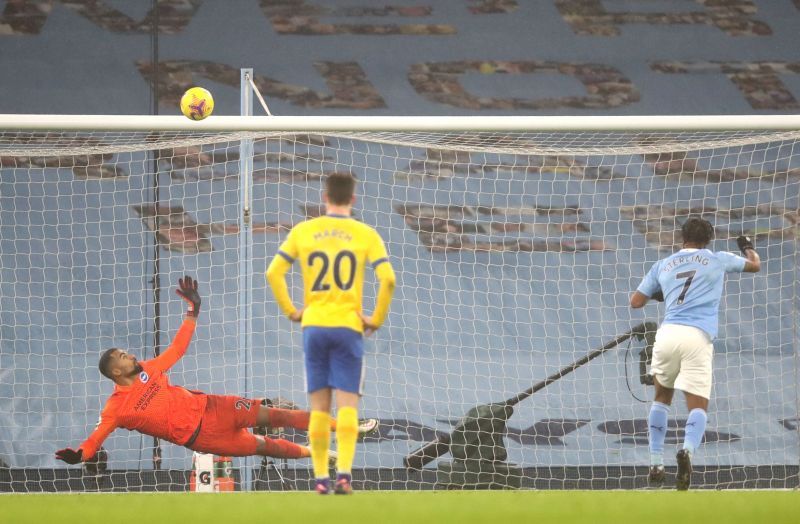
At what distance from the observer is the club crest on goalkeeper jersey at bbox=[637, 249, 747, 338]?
6.19 meters

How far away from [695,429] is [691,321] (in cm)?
61

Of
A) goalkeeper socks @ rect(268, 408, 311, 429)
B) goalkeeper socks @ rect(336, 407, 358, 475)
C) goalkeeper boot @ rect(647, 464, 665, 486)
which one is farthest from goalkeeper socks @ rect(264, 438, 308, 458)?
goalkeeper socks @ rect(336, 407, 358, 475)

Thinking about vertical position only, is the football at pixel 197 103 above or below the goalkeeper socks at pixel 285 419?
above

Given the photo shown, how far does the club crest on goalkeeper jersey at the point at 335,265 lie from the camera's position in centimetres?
461

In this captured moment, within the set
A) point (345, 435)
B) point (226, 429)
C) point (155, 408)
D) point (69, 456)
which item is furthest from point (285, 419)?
point (345, 435)

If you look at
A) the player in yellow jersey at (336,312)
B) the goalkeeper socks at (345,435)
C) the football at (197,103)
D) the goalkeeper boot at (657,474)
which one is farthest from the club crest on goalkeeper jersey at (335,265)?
the goalkeeper boot at (657,474)

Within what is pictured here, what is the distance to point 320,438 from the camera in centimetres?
465

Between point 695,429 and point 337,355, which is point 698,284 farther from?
point 337,355

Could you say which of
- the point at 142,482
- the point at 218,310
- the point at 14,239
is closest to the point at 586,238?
the point at 218,310

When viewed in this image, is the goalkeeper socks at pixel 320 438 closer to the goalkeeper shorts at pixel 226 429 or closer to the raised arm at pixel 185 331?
the goalkeeper shorts at pixel 226 429

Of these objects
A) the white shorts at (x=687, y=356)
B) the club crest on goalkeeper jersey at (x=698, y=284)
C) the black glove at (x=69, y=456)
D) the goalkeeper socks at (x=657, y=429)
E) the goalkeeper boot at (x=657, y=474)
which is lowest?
the goalkeeper boot at (x=657, y=474)

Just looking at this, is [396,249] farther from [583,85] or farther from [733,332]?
[733,332]

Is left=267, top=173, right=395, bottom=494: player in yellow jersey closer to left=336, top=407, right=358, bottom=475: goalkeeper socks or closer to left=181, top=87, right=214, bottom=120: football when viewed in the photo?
left=336, top=407, right=358, bottom=475: goalkeeper socks

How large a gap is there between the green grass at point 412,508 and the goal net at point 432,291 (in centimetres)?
405
